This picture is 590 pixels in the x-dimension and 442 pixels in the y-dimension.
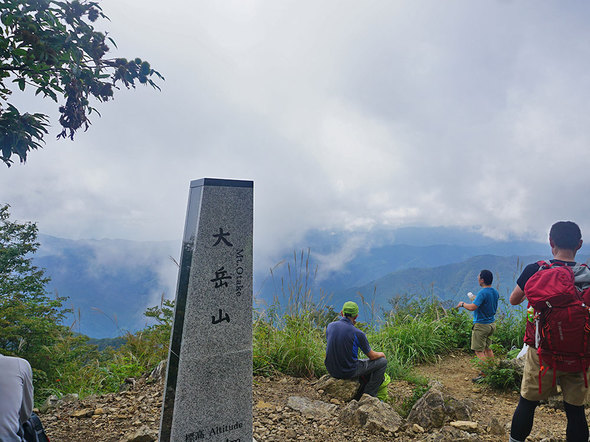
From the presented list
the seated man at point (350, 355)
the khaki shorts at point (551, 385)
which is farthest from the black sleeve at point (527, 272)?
the seated man at point (350, 355)

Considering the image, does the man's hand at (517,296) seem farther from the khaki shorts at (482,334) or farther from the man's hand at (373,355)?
the khaki shorts at (482,334)

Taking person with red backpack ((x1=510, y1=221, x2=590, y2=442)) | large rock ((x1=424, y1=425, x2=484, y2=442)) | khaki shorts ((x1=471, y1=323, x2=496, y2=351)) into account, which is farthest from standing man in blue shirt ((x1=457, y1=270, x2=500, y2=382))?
person with red backpack ((x1=510, y1=221, x2=590, y2=442))

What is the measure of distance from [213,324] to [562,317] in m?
2.40

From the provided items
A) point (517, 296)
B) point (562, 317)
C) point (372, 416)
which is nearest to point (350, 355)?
point (372, 416)

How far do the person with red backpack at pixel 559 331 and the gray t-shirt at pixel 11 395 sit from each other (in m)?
3.30

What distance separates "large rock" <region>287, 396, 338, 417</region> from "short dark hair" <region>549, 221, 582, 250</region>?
2.60 meters

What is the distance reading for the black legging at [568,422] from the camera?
3.05 meters

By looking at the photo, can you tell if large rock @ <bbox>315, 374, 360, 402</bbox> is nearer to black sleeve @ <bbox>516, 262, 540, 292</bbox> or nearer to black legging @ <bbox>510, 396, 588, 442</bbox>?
black legging @ <bbox>510, 396, 588, 442</bbox>

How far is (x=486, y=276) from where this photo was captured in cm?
646

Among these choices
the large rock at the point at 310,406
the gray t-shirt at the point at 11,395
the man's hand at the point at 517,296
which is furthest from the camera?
the large rock at the point at 310,406

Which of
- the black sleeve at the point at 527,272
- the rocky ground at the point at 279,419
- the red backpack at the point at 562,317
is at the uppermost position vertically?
the black sleeve at the point at 527,272

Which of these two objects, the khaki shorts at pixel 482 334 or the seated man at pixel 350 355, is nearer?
the seated man at pixel 350 355

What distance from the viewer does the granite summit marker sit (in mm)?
2961

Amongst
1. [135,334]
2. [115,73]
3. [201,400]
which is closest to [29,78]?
[115,73]
